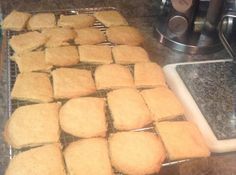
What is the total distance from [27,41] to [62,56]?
15cm

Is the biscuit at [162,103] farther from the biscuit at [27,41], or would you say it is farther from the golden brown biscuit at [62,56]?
the biscuit at [27,41]

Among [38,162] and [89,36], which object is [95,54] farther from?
[38,162]

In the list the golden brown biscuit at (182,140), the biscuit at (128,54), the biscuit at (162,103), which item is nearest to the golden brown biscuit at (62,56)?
the biscuit at (128,54)

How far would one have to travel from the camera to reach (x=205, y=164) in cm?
86

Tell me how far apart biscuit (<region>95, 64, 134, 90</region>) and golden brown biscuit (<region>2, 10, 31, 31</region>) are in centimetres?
37

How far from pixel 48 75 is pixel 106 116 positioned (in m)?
0.24

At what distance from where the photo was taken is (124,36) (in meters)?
1.24

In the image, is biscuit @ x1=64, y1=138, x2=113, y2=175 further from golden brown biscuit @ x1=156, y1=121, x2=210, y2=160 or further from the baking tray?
golden brown biscuit @ x1=156, y1=121, x2=210, y2=160

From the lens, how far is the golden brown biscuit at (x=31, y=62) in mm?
1049

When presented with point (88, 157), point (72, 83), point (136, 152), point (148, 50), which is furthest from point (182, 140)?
point (148, 50)

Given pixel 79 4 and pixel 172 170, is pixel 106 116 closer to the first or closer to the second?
pixel 172 170

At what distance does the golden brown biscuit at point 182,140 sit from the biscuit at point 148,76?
6.7 inches

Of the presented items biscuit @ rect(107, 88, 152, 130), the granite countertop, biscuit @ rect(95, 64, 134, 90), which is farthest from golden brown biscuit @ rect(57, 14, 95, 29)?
biscuit @ rect(107, 88, 152, 130)

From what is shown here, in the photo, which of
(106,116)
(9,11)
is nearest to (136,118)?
(106,116)
